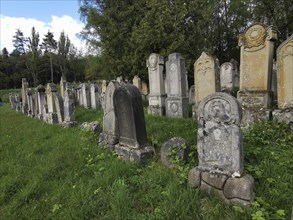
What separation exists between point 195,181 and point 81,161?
2.48m

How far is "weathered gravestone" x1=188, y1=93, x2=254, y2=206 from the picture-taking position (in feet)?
9.83

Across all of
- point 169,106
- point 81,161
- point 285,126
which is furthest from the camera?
point 169,106

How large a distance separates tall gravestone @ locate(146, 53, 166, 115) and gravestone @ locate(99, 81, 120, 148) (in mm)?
3714

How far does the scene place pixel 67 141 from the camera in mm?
6367

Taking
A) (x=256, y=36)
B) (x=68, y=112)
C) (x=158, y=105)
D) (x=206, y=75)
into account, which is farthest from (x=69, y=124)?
(x=256, y=36)

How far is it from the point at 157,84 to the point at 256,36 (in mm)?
3961

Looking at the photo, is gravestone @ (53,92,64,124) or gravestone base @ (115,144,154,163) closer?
gravestone base @ (115,144,154,163)

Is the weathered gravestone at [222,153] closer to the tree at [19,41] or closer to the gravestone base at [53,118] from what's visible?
the gravestone base at [53,118]

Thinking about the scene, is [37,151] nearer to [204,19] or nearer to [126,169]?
[126,169]

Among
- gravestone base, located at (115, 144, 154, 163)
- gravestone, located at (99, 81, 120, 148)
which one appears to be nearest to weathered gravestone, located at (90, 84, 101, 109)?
gravestone, located at (99, 81, 120, 148)

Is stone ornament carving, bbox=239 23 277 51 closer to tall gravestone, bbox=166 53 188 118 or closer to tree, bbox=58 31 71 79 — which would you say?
tall gravestone, bbox=166 53 188 118

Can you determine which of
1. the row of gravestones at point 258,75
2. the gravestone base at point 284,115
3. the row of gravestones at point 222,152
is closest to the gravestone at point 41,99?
the row of gravestones at point 258,75

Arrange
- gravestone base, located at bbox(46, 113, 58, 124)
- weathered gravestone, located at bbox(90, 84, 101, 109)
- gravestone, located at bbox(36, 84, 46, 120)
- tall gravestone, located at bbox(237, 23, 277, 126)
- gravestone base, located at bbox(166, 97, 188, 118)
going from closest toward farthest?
tall gravestone, located at bbox(237, 23, 277, 126) < gravestone base, located at bbox(166, 97, 188, 118) < gravestone base, located at bbox(46, 113, 58, 124) < gravestone, located at bbox(36, 84, 46, 120) < weathered gravestone, located at bbox(90, 84, 101, 109)

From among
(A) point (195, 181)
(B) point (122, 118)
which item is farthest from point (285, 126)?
(B) point (122, 118)
